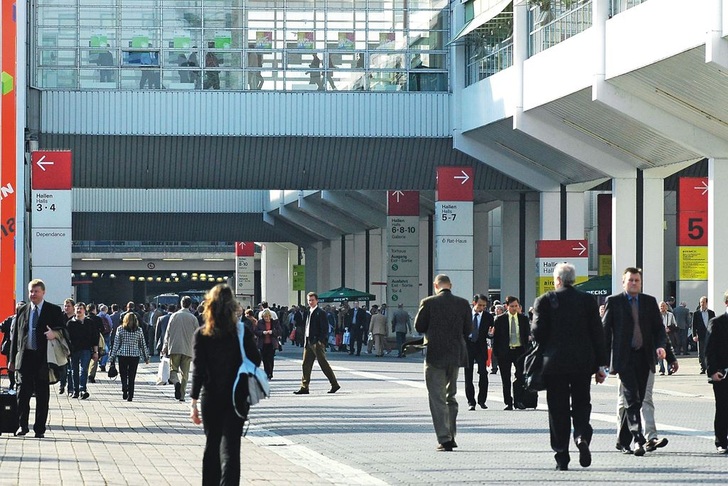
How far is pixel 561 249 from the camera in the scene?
38.5m

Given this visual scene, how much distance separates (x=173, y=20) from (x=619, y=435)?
3282 centimetres

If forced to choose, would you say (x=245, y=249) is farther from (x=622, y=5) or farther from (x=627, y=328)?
(x=627, y=328)

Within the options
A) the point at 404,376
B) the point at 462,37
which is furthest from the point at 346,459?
the point at 462,37

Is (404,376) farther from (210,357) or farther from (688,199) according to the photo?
(210,357)

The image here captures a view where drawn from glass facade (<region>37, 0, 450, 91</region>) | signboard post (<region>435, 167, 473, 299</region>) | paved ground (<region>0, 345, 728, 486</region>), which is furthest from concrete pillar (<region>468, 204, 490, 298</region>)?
paved ground (<region>0, 345, 728, 486</region>)

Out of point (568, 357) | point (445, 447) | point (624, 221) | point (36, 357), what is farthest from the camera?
point (624, 221)

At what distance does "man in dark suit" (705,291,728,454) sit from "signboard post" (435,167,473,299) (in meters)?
29.1

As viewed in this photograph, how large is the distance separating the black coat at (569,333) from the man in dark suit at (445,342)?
184 cm

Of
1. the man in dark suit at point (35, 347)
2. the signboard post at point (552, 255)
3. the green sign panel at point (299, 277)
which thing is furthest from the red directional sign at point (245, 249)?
the man in dark suit at point (35, 347)

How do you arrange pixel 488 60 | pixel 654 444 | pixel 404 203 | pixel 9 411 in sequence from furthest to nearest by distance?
pixel 404 203, pixel 488 60, pixel 9 411, pixel 654 444

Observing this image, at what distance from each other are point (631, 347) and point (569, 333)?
44.5 inches

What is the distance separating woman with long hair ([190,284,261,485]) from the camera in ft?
29.5

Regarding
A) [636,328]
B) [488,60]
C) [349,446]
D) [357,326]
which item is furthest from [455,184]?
[636,328]

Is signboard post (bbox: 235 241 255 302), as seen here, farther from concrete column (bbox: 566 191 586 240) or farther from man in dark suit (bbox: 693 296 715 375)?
man in dark suit (bbox: 693 296 715 375)
